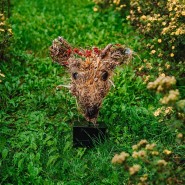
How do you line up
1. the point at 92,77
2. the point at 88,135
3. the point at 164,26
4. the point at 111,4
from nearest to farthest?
the point at 92,77 < the point at 88,135 < the point at 164,26 < the point at 111,4

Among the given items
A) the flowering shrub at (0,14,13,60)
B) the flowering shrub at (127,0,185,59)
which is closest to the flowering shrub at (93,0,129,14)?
the flowering shrub at (127,0,185,59)

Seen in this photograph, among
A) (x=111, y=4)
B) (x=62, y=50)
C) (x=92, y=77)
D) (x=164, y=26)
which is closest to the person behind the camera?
(x=92, y=77)

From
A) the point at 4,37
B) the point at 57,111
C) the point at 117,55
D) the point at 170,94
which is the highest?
the point at 170,94

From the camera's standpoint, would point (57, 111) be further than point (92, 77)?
Yes

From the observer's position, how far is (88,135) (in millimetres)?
4512

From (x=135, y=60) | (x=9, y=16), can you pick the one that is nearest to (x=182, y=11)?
(x=135, y=60)

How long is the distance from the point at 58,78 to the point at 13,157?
1.65 meters

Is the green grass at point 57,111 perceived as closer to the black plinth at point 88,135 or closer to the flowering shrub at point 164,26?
the black plinth at point 88,135

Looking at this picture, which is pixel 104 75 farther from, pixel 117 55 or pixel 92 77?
pixel 117 55

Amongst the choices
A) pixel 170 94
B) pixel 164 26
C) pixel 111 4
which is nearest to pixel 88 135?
pixel 170 94

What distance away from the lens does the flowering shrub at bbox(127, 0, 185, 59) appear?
5348 millimetres

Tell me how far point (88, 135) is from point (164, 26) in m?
2.03

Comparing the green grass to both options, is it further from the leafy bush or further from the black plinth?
the leafy bush

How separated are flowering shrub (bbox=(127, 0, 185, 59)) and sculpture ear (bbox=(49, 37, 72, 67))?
122 centimetres
